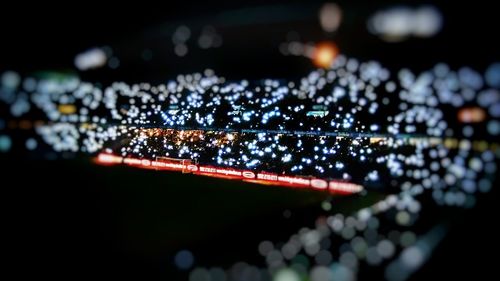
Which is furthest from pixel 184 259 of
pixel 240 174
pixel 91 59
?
pixel 240 174

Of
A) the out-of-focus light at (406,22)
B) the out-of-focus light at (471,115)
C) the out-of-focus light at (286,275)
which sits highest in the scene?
the out-of-focus light at (406,22)

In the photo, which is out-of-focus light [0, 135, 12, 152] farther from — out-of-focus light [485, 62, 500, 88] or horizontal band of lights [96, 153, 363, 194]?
out-of-focus light [485, 62, 500, 88]

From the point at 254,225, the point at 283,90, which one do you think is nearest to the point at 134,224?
the point at 254,225

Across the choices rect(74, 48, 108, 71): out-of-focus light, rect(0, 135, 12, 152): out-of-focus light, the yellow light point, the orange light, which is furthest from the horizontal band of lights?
rect(74, 48, 108, 71): out-of-focus light

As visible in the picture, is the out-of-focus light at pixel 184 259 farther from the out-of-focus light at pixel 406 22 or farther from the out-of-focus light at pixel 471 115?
the out-of-focus light at pixel 471 115

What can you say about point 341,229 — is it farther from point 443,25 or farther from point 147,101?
point 147,101

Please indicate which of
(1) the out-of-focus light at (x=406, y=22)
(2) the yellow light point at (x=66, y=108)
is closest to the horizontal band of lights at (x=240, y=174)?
(2) the yellow light point at (x=66, y=108)

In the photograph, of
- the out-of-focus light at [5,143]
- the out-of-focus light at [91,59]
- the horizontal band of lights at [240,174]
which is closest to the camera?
the out-of-focus light at [91,59]
